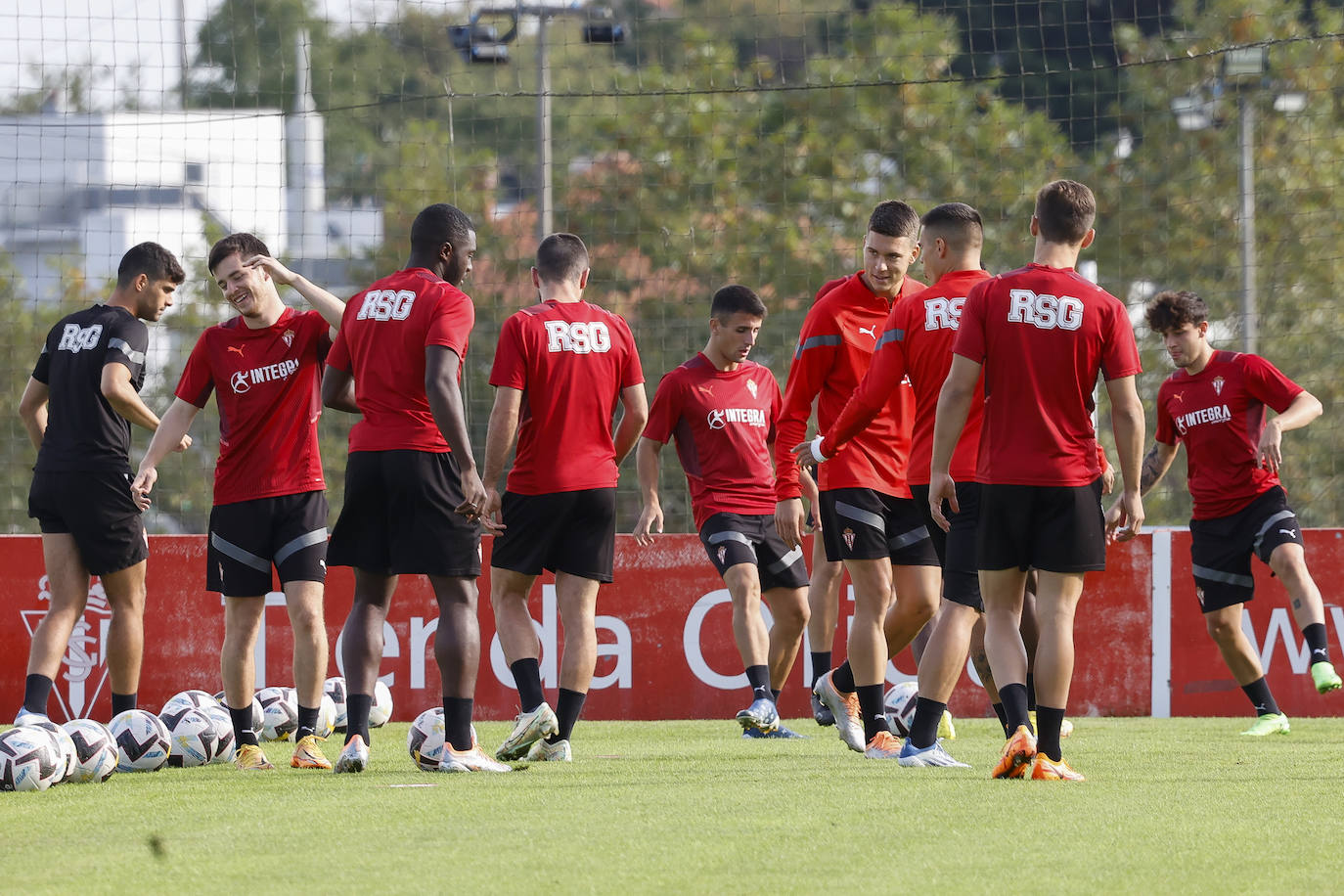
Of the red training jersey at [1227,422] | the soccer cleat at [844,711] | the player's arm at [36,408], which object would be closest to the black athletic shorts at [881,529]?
the soccer cleat at [844,711]

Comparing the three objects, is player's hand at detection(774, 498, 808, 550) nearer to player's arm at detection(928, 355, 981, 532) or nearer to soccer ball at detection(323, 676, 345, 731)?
player's arm at detection(928, 355, 981, 532)

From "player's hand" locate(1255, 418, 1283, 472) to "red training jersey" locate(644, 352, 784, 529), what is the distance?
241cm

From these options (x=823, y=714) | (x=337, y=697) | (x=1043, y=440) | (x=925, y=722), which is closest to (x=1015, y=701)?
(x=925, y=722)

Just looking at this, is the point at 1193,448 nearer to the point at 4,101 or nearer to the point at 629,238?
the point at 629,238

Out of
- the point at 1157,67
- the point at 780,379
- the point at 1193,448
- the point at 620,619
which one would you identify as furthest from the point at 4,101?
the point at 1193,448

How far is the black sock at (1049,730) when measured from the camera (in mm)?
5422

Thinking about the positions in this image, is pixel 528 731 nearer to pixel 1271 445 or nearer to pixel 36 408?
pixel 36 408

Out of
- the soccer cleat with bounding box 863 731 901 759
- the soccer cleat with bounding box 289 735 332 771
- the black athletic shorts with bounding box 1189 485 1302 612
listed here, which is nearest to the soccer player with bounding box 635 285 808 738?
the soccer cleat with bounding box 863 731 901 759

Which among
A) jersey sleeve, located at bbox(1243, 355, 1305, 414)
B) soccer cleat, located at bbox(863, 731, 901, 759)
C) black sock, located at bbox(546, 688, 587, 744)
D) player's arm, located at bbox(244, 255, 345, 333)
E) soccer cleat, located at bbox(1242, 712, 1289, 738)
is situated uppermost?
player's arm, located at bbox(244, 255, 345, 333)

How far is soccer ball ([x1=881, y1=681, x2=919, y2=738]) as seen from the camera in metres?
7.64

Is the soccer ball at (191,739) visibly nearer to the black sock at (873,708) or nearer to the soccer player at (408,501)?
the soccer player at (408,501)

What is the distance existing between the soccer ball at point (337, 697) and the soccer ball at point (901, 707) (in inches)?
108

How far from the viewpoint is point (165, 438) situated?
22.0ft

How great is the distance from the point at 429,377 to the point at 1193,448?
4.62m
